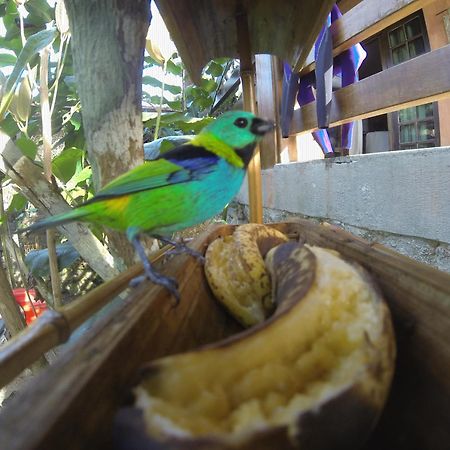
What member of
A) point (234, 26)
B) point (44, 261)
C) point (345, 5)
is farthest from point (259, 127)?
point (345, 5)

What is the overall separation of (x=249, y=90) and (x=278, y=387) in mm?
1342

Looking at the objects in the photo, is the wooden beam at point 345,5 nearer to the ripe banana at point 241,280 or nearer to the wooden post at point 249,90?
the wooden post at point 249,90

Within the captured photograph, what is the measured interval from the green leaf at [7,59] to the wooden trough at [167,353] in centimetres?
371

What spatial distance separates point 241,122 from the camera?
3.05ft

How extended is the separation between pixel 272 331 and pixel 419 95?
1656 mm

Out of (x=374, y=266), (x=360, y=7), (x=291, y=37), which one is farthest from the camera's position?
(x=360, y=7)

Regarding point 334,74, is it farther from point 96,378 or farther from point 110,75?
point 96,378

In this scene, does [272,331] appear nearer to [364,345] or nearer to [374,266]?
[364,345]

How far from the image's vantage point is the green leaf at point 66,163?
7.63 ft

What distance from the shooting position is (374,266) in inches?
24.5

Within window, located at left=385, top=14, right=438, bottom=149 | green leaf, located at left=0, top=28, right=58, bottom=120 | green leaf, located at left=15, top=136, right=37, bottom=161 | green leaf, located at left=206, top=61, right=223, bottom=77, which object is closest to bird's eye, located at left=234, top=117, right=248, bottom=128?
green leaf, located at left=0, top=28, right=58, bottom=120

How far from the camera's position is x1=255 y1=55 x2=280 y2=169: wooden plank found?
3.19 metres

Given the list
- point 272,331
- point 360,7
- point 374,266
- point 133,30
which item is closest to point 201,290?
point 374,266

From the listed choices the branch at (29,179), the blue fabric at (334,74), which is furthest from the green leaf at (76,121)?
the branch at (29,179)
